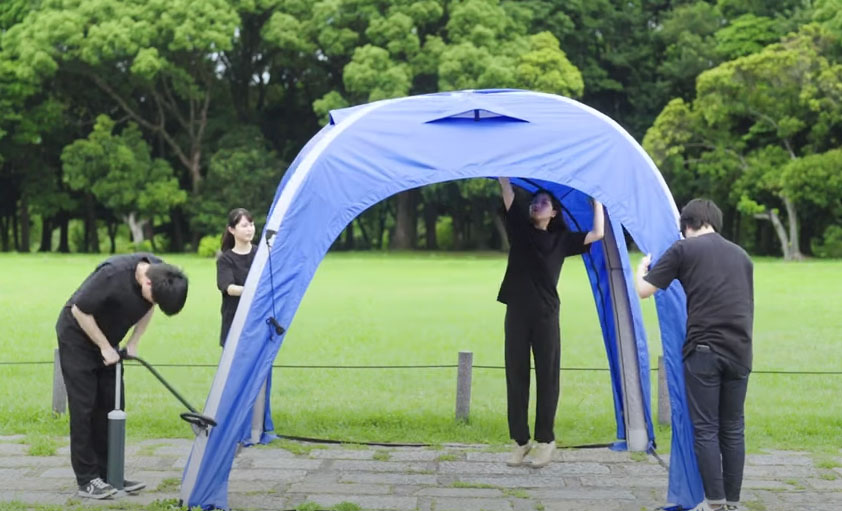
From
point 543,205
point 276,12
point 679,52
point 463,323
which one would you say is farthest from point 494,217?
point 543,205

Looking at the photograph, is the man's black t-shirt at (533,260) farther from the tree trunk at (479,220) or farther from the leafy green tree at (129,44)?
the tree trunk at (479,220)

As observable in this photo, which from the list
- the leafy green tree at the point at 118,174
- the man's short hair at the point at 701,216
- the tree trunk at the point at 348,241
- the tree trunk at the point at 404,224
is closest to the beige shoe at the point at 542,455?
the man's short hair at the point at 701,216

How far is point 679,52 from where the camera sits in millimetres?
44844

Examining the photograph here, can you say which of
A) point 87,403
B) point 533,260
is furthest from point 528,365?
point 87,403

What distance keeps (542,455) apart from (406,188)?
2.36m

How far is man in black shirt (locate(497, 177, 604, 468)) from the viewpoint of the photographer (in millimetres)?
7203

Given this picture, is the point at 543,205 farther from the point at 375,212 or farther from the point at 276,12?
the point at 375,212

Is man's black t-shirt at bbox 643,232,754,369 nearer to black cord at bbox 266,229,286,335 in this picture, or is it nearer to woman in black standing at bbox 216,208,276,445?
black cord at bbox 266,229,286,335

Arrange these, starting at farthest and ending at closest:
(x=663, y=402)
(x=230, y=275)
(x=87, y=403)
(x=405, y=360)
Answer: (x=405, y=360) < (x=663, y=402) < (x=230, y=275) < (x=87, y=403)

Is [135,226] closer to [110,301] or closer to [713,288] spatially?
[110,301]

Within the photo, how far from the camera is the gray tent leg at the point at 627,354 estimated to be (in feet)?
26.1

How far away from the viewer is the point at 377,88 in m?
38.1

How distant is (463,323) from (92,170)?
2812 centimetres

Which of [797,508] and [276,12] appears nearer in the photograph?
[797,508]
